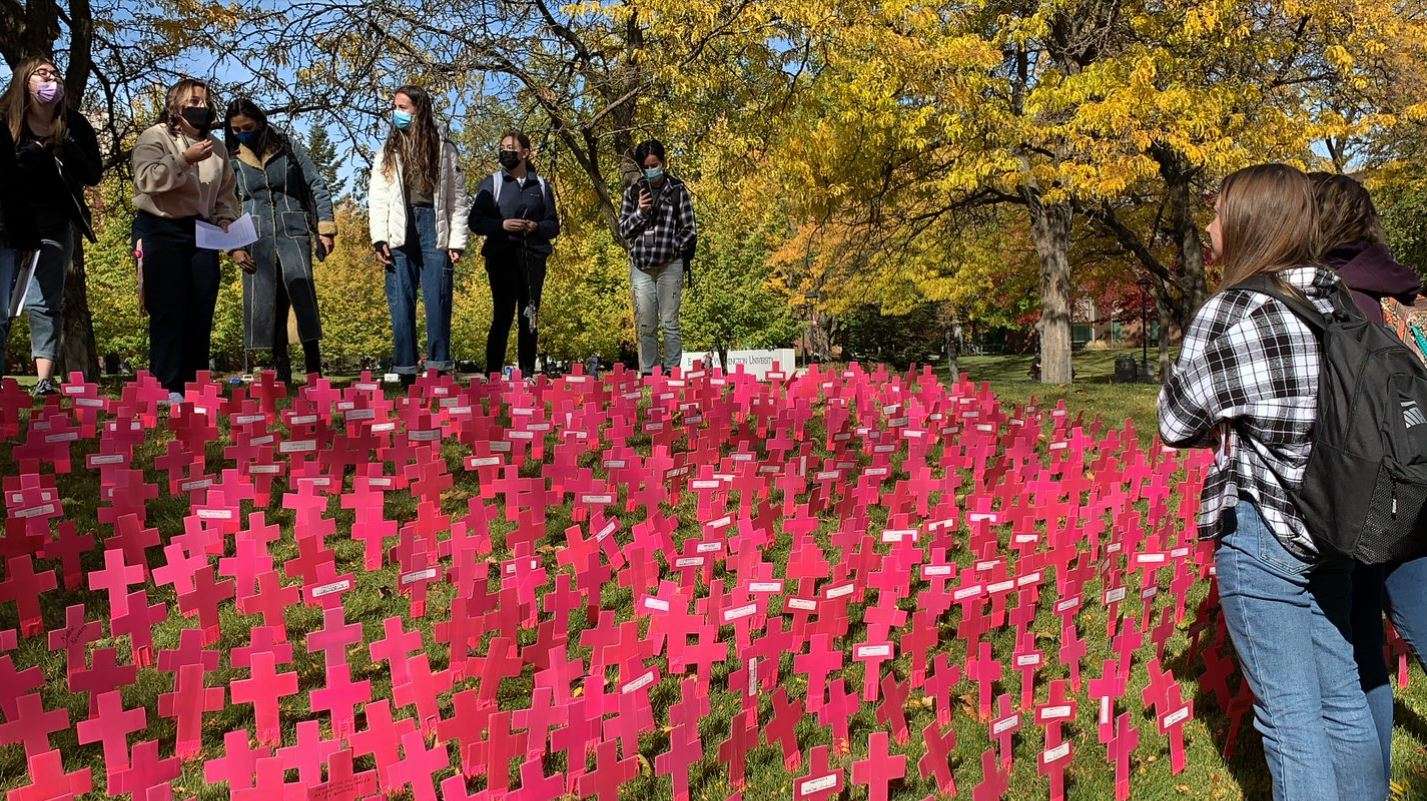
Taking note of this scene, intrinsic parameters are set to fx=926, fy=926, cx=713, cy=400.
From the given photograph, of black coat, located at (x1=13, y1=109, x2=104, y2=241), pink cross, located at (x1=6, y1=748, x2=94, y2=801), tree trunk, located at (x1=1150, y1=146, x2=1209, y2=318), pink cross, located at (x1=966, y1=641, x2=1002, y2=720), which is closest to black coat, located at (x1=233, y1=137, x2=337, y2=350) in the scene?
black coat, located at (x1=13, y1=109, x2=104, y2=241)

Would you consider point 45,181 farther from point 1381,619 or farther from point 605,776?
point 1381,619

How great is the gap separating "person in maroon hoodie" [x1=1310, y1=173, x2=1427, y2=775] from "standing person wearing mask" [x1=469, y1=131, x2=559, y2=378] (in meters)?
5.19

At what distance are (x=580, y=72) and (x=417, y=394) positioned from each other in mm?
8334

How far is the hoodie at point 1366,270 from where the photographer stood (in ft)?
7.66

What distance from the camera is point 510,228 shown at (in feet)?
21.4

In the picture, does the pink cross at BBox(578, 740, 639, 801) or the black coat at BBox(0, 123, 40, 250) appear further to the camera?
the black coat at BBox(0, 123, 40, 250)

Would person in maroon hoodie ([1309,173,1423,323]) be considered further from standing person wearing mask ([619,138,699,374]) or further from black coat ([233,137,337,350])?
black coat ([233,137,337,350])

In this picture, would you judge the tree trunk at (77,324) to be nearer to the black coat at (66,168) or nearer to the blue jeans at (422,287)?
the black coat at (66,168)

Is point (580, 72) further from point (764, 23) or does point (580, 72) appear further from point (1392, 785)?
point (1392, 785)

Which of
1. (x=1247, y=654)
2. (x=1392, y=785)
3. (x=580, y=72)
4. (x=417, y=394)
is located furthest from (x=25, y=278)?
(x=580, y=72)

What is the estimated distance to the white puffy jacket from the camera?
6.27 meters

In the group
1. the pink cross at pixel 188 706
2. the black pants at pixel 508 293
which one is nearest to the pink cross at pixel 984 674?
the pink cross at pixel 188 706

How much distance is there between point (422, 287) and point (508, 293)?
60cm

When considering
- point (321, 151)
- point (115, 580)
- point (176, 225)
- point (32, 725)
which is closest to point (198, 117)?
point (176, 225)
